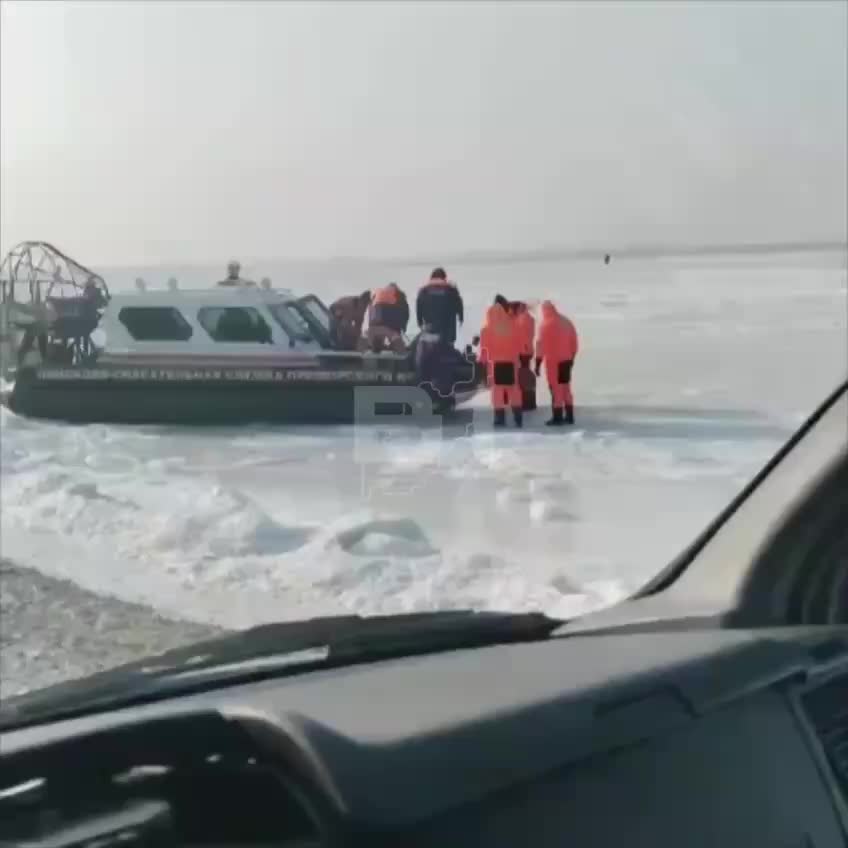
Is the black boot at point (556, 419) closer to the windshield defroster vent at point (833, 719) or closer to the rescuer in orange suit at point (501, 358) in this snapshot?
the rescuer in orange suit at point (501, 358)

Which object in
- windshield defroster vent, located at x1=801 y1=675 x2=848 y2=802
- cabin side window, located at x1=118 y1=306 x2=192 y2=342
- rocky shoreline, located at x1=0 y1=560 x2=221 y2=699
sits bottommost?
rocky shoreline, located at x1=0 y1=560 x2=221 y2=699

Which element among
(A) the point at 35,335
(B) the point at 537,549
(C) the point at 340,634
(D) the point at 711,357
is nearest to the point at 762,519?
(C) the point at 340,634

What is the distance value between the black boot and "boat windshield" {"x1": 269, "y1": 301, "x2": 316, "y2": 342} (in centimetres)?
217

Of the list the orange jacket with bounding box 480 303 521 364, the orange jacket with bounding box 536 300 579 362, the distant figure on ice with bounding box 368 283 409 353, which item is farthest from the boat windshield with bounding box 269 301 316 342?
the orange jacket with bounding box 536 300 579 362

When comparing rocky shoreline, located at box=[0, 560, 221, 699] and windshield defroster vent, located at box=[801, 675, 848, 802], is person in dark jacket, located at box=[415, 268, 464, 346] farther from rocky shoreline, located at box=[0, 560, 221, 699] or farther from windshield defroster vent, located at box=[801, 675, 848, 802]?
windshield defroster vent, located at box=[801, 675, 848, 802]

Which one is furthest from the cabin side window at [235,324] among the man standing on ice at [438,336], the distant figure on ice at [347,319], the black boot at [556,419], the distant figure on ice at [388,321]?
the black boot at [556,419]

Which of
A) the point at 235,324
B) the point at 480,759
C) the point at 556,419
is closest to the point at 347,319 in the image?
the point at 235,324

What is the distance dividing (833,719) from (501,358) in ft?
29.0

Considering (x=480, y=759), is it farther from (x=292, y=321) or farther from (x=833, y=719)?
(x=292, y=321)

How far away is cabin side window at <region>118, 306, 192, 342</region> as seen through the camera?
10.8 metres

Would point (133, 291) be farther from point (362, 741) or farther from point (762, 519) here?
point (362, 741)

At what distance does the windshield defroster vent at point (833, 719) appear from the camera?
1.35 m

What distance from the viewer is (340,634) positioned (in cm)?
187

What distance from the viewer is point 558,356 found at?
1024 cm
